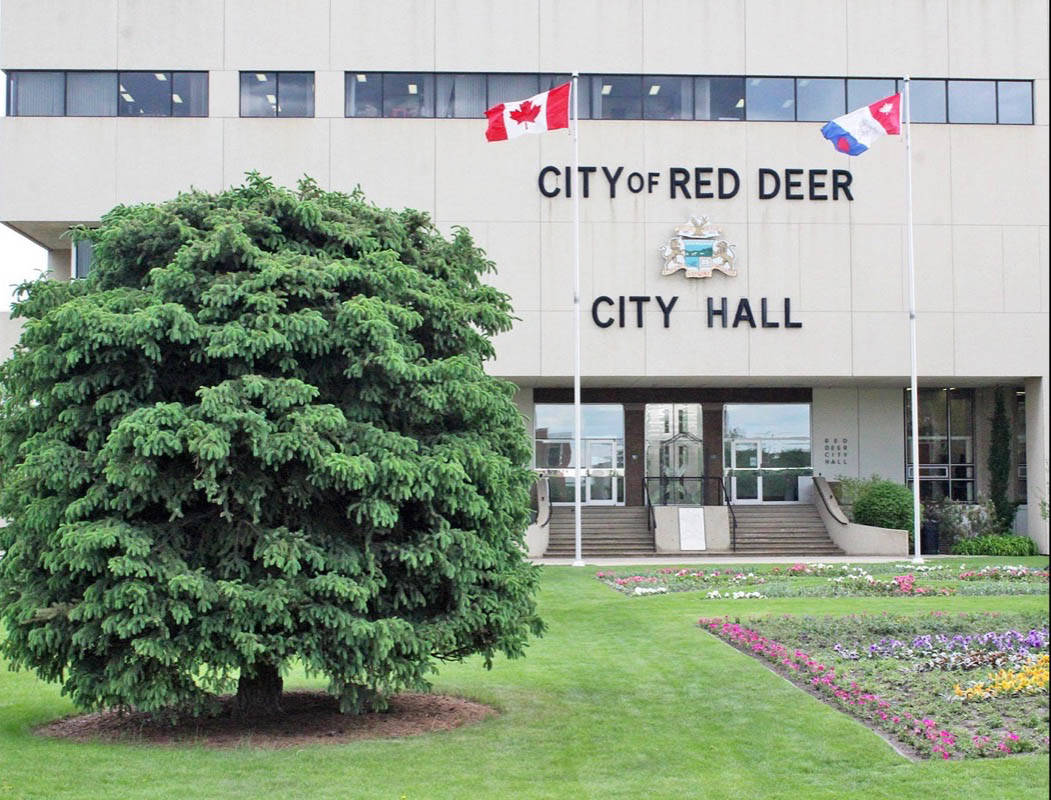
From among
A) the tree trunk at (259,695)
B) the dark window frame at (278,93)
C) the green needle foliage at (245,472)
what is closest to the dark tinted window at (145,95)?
the dark window frame at (278,93)

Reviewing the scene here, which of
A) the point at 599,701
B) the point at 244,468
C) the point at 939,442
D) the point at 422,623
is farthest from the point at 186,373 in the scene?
→ the point at 939,442

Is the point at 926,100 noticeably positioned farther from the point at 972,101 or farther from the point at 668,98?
the point at 668,98

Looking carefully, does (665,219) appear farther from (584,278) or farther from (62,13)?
(62,13)

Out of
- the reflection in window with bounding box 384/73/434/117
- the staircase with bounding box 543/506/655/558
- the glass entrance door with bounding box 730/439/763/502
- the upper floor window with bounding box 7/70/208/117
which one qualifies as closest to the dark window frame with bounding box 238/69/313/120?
the upper floor window with bounding box 7/70/208/117

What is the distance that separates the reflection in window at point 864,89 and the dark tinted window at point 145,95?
18.2 meters

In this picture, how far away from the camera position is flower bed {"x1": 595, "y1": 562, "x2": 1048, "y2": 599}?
22.7m

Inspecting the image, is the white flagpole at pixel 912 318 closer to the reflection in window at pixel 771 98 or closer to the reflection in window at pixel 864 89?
the reflection in window at pixel 864 89

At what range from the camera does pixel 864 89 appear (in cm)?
3466

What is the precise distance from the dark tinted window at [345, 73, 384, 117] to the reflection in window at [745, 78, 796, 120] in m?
9.85

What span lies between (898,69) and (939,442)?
1110 centimetres

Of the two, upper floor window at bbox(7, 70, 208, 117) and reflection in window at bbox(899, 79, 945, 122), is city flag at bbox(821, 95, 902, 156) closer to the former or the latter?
reflection in window at bbox(899, 79, 945, 122)

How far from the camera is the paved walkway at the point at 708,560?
30.8 metres

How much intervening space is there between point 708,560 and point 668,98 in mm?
12366

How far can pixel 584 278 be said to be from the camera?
33875 millimetres
